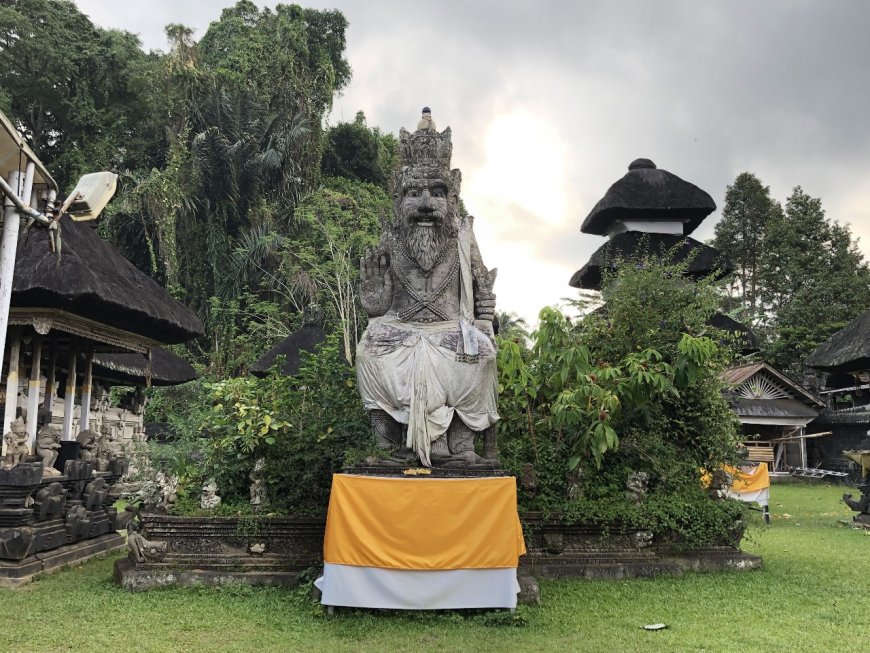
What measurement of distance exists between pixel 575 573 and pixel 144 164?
26895mm

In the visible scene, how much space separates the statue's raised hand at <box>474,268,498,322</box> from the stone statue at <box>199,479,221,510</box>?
Answer: 9.49ft

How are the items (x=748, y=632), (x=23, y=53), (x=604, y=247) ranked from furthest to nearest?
(x=23, y=53)
(x=604, y=247)
(x=748, y=632)

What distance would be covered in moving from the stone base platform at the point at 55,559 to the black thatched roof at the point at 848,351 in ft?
42.0

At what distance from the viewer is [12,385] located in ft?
24.2

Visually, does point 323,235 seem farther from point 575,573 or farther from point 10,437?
point 575,573

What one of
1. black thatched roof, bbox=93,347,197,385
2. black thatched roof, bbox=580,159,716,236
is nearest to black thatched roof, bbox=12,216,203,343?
black thatched roof, bbox=93,347,197,385

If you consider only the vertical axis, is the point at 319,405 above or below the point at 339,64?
below

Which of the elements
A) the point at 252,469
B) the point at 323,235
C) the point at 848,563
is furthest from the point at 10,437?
the point at 323,235

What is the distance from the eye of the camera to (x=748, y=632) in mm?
4855

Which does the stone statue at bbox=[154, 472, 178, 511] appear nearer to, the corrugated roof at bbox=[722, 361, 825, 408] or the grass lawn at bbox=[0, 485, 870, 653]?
the grass lawn at bbox=[0, 485, 870, 653]

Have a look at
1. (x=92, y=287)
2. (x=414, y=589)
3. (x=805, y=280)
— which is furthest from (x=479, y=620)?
(x=805, y=280)

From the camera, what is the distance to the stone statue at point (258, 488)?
21.1 feet

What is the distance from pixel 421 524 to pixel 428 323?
6.67 feet

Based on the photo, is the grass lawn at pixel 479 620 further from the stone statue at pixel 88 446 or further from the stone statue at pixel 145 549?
the stone statue at pixel 88 446
